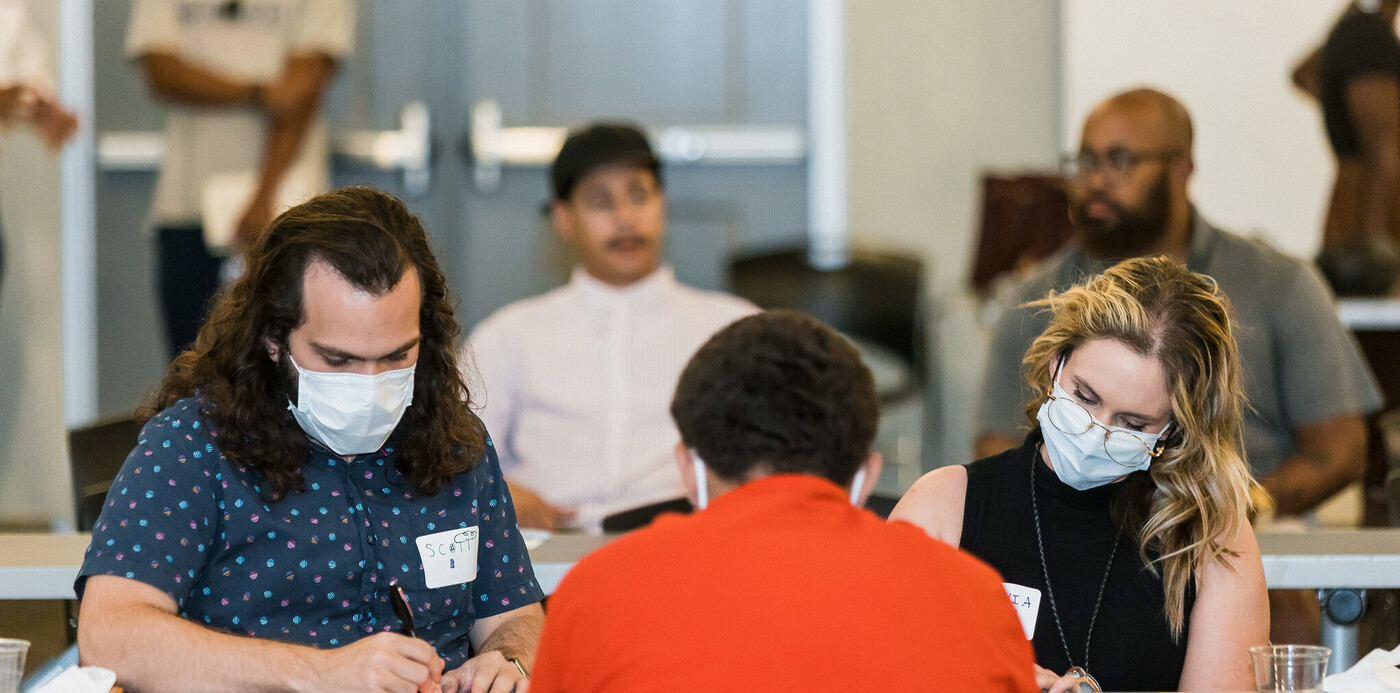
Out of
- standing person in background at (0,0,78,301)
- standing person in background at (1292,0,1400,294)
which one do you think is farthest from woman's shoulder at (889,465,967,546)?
standing person in background at (0,0,78,301)

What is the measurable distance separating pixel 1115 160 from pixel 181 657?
2439mm

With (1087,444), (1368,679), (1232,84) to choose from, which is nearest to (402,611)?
(1087,444)

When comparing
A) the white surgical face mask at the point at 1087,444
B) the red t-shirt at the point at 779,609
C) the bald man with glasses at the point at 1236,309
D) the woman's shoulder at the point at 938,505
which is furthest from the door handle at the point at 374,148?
the red t-shirt at the point at 779,609

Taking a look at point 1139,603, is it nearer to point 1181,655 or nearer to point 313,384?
point 1181,655

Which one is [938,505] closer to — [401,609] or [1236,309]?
[401,609]

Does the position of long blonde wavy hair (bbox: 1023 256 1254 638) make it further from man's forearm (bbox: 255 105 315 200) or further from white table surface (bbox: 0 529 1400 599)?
man's forearm (bbox: 255 105 315 200)

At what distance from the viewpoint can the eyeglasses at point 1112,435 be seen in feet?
6.51

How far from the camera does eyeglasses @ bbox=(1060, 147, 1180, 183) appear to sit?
3256 millimetres

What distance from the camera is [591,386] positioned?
3.58 m

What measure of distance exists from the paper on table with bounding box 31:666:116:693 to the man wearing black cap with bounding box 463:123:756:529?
5.92 feet

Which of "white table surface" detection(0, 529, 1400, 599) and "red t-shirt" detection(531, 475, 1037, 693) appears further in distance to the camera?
"white table surface" detection(0, 529, 1400, 599)

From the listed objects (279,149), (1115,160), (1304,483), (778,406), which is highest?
(279,149)

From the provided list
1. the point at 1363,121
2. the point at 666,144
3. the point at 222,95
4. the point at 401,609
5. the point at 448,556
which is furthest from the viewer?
the point at 666,144

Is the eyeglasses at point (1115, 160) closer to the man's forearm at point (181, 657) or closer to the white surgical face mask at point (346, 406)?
the white surgical face mask at point (346, 406)
